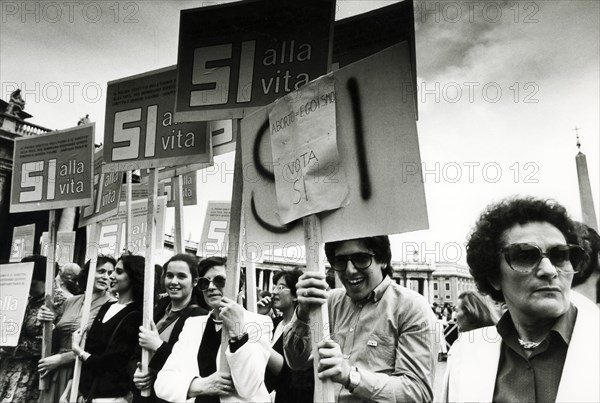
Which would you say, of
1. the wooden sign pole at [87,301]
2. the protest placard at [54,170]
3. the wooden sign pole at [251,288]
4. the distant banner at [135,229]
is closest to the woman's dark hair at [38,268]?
the distant banner at [135,229]

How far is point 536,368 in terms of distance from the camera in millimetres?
1559

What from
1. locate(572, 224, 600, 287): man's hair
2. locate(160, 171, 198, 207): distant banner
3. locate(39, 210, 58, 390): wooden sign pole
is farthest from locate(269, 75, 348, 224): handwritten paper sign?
locate(160, 171, 198, 207): distant banner

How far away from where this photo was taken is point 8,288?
500 cm

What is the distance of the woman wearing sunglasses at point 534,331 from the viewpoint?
4.88 ft

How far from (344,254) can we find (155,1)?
20.5ft

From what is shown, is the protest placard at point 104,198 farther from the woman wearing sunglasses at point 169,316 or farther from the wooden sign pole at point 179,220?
the woman wearing sunglasses at point 169,316

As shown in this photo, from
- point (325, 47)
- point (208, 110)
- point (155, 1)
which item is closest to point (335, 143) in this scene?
point (325, 47)

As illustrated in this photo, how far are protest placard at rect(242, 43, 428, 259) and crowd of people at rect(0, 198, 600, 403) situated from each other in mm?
253

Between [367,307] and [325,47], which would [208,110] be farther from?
[367,307]

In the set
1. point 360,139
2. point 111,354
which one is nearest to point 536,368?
point 360,139

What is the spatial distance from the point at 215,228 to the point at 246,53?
10.1ft

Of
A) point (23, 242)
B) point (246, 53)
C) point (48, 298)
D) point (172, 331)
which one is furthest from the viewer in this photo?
point (23, 242)

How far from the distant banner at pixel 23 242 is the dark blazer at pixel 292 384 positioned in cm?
507

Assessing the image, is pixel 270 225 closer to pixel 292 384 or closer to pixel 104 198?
pixel 292 384
